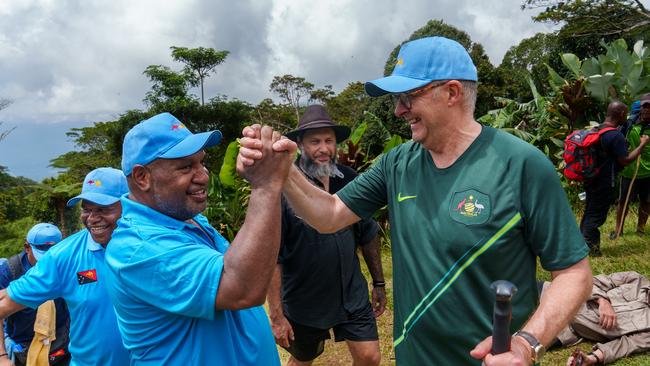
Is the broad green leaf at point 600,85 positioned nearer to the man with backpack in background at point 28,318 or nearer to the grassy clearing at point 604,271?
the grassy clearing at point 604,271

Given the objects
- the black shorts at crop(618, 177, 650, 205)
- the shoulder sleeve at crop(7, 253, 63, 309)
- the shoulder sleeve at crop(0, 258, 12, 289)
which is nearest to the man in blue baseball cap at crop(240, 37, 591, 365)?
the shoulder sleeve at crop(7, 253, 63, 309)

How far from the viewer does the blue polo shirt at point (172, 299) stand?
61.4 inches

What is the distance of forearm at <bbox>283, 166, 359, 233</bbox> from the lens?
2.25 metres

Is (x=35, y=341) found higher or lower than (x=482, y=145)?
lower

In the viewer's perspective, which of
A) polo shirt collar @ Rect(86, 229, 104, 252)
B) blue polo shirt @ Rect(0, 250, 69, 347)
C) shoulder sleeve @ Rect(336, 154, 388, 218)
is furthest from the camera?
blue polo shirt @ Rect(0, 250, 69, 347)

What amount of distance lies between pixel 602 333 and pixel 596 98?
22.0 feet

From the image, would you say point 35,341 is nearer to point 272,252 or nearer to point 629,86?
point 272,252

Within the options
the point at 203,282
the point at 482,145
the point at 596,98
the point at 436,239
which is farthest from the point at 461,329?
the point at 596,98

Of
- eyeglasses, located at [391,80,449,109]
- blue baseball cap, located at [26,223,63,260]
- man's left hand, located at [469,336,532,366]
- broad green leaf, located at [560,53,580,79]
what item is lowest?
man's left hand, located at [469,336,532,366]

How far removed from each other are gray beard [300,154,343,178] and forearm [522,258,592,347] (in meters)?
2.19

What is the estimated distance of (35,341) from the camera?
337 centimetres

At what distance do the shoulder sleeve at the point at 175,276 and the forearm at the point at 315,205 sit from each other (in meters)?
0.68

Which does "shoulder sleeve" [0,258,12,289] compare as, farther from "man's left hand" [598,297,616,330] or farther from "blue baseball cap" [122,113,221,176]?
"man's left hand" [598,297,616,330]

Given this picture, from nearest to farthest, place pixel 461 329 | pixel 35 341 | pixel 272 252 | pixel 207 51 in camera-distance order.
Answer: pixel 272 252 → pixel 461 329 → pixel 35 341 → pixel 207 51
